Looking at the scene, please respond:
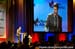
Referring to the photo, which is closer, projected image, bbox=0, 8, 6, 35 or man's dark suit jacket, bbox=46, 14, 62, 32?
projected image, bbox=0, 8, 6, 35

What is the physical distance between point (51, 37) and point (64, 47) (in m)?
1.65

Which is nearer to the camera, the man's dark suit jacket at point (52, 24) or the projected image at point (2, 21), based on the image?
the projected image at point (2, 21)

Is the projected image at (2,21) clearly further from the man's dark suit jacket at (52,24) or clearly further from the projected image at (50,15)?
the man's dark suit jacket at (52,24)

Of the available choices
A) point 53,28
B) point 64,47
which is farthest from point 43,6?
point 64,47

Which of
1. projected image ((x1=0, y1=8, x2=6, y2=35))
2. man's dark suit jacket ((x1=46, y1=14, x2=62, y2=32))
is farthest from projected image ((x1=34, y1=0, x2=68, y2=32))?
projected image ((x1=0, y1=8, x2=6, y2=35))

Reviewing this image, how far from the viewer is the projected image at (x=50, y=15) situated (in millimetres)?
8164

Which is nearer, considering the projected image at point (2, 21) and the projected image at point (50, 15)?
the projected image at point (2, 21)

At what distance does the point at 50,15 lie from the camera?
821 cm

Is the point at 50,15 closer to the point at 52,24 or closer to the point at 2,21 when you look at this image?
the point at 52,24

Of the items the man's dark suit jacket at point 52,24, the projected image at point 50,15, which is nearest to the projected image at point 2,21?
the projected image at point 50,15

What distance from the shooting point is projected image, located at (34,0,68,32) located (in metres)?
8.16

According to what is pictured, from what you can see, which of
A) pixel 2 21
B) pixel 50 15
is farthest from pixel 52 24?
pixel 2 21

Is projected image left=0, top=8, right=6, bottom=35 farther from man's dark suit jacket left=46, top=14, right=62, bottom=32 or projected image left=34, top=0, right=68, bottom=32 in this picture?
man's dark suit jacket left=46, top=14, right=62, bottom=32

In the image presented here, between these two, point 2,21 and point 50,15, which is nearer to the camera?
point 2,21
